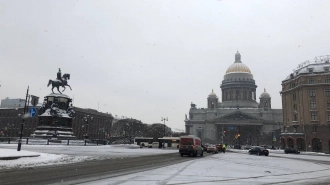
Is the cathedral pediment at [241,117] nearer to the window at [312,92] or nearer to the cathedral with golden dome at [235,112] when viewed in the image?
the cathedral with golden dome at [235,112]

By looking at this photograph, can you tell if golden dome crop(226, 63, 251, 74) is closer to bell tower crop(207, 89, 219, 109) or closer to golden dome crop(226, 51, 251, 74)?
golden dome crop(226, 51, 251, 74)

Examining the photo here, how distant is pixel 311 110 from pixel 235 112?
A: 233 feet

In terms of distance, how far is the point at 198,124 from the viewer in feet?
524

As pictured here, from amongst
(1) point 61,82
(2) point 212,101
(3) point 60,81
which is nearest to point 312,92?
(1) point 61,82

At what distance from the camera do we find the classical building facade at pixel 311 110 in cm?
7294

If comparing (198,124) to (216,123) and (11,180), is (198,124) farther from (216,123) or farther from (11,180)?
(11,180)

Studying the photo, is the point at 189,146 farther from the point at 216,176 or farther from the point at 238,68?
the point at 238,68

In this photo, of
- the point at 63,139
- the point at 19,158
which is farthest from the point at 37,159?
the point at 63,139

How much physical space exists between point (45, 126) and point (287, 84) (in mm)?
68439

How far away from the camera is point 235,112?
14588cm

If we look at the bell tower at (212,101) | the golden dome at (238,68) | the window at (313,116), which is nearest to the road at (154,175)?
the window at (313,116)

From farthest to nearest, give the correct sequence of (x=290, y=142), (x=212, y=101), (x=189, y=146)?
(x=212, y=101), (x=290, y=142), (x=189, y=146)

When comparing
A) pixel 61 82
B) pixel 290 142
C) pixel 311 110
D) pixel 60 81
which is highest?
pixel 60 81

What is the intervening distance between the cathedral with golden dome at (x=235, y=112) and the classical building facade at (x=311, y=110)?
5764 cm
